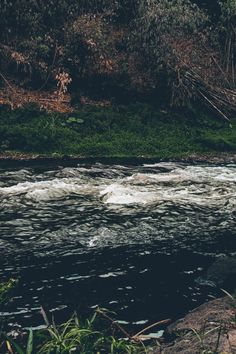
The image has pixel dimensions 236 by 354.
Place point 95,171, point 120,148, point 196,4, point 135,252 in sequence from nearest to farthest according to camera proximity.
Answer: point 135,252
point 95,171
point 120,148
point 196,4

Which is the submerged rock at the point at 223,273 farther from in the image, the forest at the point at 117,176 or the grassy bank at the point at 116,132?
the grassy bank at the point at 116,132

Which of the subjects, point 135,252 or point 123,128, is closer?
point 135,252

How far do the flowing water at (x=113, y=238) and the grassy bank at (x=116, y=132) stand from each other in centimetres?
276

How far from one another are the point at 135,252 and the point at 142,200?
11.2 feet

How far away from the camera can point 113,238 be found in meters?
10.4

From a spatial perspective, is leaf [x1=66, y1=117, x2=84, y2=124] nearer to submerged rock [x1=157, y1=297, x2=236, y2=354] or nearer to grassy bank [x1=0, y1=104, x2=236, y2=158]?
grassy bank [x1=0, y1=104, x2=236, y2=158]

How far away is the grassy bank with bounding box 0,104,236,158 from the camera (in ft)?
62.1

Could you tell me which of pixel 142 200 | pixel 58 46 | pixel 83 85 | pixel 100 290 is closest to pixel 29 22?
pixel 58 46

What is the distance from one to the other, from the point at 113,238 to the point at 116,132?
34.4 ft

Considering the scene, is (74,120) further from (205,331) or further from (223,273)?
(205,331)

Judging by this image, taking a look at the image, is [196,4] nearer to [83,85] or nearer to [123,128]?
[83,85]

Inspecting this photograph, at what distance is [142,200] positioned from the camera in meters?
13.0

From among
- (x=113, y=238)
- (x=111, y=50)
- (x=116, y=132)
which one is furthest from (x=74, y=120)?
(x=113, y=238)

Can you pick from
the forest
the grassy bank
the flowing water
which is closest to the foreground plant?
the forest
